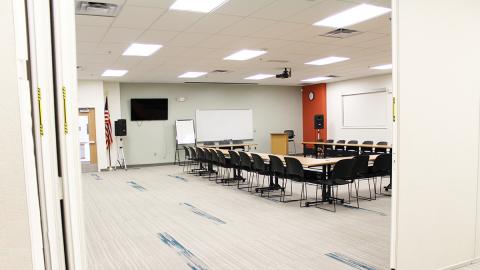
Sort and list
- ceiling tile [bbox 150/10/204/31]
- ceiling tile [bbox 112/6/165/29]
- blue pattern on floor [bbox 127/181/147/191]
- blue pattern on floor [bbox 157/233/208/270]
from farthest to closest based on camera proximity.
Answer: blue pattern on floor [bbox 127/181/147/191] → ceiling tile [bbox 150/10/204/31] → ceiling tile [bbox 112/6/165/29] → blue pattern on floor [bbox 157/233/208/270]

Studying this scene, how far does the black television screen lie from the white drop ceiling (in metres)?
2.60

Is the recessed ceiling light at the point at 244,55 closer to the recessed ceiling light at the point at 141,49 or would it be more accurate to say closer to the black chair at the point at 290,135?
the recessed ceiling light at the point at 141,49

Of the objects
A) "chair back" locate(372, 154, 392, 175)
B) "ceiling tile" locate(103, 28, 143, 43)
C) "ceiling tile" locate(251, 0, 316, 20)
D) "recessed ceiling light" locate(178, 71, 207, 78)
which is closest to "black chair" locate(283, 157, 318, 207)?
"chair back" locate(372, 154, 392, 175)

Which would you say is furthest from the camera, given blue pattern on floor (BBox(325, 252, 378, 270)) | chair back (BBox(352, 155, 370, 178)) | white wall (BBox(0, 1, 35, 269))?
chair back (BBox(352, 155, 370, 178))

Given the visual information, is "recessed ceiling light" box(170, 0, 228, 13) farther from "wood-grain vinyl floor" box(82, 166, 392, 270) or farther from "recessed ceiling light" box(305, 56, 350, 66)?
"recessed ceiling light" box(305, 56, 350, 66)

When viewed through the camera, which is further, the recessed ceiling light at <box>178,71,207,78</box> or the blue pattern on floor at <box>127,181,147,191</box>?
the recessed ceiling light at <box>178,71,207,78</box>

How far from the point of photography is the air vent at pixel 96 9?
4.39 m

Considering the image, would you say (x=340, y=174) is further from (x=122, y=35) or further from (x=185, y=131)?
(x=185, y=131)

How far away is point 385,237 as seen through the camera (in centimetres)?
443

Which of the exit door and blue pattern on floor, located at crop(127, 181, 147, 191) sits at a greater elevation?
the exit door

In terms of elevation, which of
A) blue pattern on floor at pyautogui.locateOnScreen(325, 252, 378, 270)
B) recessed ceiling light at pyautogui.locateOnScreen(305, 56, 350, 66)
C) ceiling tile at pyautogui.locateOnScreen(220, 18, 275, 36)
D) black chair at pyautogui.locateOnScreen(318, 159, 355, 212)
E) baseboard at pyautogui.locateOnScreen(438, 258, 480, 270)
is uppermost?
ceiling tile at pyautogui.locateOnScreen(220, 18, 275, 36)

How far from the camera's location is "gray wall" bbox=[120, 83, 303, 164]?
1291 centimetres

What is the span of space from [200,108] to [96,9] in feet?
30.8

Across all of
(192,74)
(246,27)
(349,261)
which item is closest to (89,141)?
(192,74)
